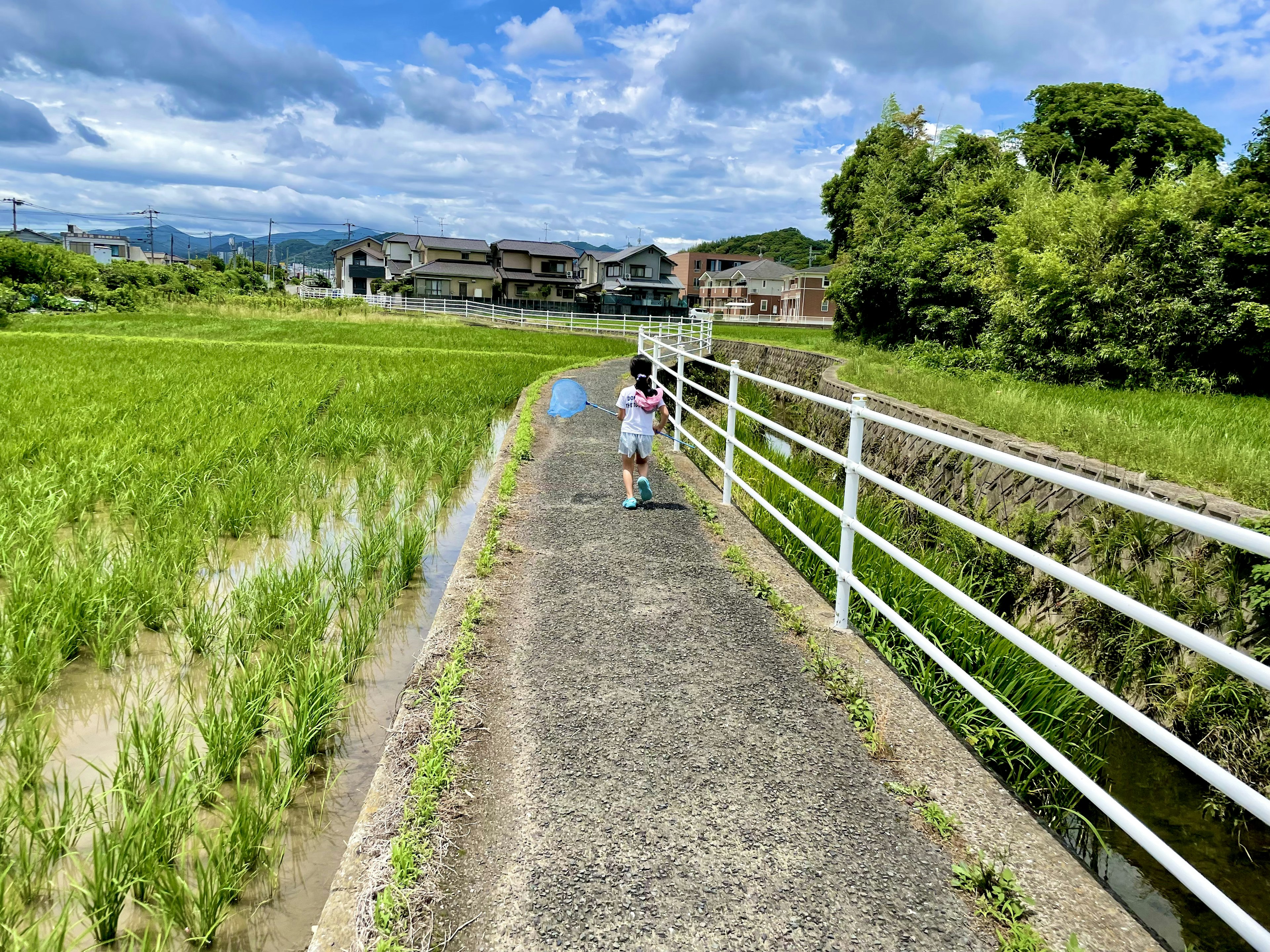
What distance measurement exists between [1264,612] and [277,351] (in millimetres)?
18292

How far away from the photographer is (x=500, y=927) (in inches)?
73.0

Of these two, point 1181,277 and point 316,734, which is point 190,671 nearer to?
point 316,734

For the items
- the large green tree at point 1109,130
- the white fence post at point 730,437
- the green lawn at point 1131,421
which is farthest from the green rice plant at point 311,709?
the large green tree at point 1109,130

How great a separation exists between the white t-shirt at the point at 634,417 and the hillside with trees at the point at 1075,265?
290 inches

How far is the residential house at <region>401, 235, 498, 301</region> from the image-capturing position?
50.9 metres

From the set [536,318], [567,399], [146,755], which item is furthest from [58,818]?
[536,318]

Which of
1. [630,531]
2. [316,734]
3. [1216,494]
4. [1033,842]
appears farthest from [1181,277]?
[316,734]

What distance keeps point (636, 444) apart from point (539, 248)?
174ft

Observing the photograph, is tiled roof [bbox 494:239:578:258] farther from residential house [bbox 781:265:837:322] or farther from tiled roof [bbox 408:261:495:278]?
residential house [bbox 781:265:837:322]

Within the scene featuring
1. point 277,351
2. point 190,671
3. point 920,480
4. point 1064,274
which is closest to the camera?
point 190,671

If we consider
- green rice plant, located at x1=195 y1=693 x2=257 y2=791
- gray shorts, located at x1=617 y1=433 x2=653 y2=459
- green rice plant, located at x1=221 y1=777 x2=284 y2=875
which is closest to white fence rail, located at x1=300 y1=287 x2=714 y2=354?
gray shorts, located at x1=617 y1=433 x2=653 y2=459

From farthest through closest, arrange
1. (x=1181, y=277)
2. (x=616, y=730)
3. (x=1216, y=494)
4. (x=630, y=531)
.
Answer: (x=1181, y=277) → (x=630, y=531) → (x=1216, y=494) → (x=616, y=730)

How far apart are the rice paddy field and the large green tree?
21.9m

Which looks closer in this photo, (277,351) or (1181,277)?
(1181,277)
